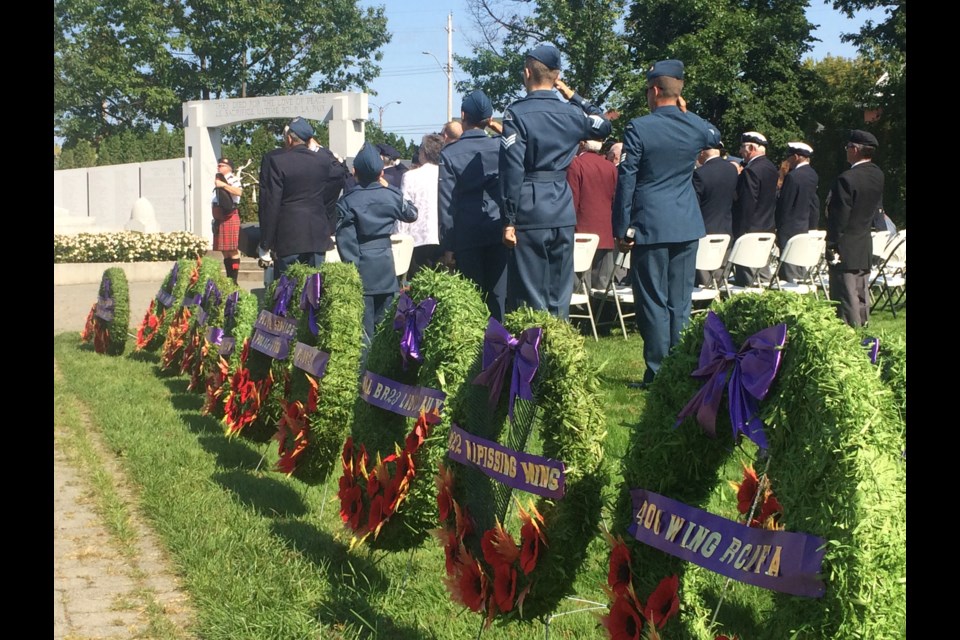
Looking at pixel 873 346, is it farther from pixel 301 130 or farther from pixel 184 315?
pixel 301 130

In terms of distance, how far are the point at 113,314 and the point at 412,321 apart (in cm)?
742

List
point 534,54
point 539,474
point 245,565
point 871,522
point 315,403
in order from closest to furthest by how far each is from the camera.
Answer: point 871,522
point 539,474
point 245,565
point 315,403
point 534,54

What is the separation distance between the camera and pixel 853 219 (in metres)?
8.96

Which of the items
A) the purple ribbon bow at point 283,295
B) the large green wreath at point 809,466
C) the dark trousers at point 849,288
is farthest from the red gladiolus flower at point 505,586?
the dark trousers at point 849,288

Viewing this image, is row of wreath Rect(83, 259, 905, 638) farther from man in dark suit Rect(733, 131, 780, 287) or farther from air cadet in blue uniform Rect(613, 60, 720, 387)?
man in dark suit Rect(733, 131, 780, 287)

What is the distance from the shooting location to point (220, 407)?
709 cm

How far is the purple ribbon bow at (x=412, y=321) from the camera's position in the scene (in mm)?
4008

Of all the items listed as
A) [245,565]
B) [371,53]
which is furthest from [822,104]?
[245,565]

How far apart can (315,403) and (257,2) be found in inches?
1842

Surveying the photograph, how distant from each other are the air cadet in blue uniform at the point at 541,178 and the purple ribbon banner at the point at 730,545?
4.36 m

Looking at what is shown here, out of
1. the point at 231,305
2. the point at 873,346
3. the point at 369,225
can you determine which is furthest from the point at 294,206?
the point at 873,346

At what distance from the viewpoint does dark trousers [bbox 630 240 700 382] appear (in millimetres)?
7000

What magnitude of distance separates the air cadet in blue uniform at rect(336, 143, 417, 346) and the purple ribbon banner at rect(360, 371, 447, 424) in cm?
342
